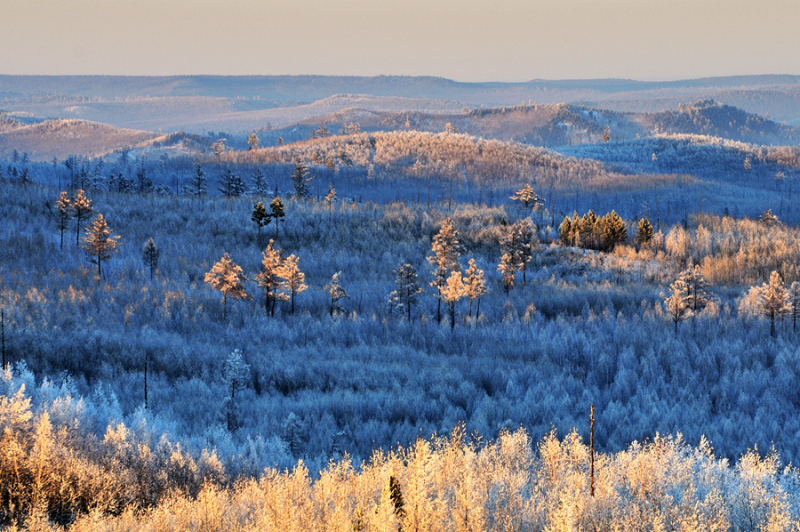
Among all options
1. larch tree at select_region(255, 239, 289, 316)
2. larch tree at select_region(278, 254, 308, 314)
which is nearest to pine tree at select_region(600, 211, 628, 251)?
larch tree at select_region(278, 254, 308, 314)

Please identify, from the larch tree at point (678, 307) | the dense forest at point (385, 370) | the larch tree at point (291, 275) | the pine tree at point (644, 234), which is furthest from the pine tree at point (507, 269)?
the pine tree at point (644, 234)

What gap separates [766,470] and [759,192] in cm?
17347

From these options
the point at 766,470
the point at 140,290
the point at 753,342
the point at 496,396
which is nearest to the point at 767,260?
the point at 753,342

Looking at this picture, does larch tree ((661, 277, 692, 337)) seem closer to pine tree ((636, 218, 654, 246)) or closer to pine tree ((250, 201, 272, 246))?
pine tree ((636, 218, 654, 246))

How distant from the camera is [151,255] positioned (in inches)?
3051

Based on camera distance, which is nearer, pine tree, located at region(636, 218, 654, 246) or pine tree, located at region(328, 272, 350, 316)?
pine tree, located at region(328, 272, 350, 316)

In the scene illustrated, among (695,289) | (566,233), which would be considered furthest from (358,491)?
A: (566,233)

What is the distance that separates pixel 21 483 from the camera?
21609 millimetres

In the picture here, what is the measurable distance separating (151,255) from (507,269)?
157 feet

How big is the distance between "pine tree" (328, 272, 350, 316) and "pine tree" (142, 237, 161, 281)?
2486 centimetres

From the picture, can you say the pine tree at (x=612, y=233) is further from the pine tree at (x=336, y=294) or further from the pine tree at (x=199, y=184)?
the pine tree at (x=199, y=184)

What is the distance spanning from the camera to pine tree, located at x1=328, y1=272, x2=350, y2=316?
69562 mm

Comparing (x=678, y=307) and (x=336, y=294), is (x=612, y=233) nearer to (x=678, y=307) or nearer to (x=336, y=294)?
(x=678, y=307)

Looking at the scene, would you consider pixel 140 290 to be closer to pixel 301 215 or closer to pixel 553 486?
pixel 301 215
